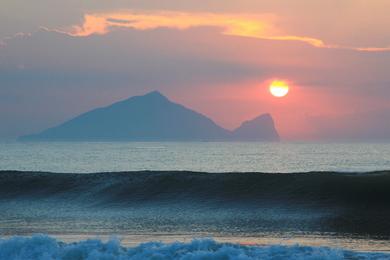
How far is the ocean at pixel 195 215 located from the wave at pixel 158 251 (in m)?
0.02

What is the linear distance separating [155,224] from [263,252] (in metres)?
8.91

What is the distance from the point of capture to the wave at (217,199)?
19.9 meters

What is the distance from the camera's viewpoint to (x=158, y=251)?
11.3m

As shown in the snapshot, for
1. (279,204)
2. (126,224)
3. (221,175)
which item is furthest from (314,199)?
(126,224)

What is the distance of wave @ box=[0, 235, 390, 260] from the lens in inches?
431

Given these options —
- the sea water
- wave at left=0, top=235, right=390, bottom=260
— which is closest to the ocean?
wave at left=0, top=235, right=390, bottom=260

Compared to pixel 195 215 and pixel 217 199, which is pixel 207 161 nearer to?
pixel 217 199

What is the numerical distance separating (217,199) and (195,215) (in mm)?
3483

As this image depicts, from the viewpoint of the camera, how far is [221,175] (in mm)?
28625

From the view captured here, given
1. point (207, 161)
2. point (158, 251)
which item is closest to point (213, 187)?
point (158, 251)

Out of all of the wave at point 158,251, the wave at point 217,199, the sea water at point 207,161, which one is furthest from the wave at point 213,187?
the sea water at point 207,161

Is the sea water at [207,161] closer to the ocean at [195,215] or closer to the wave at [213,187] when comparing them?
the wave at [213,187]

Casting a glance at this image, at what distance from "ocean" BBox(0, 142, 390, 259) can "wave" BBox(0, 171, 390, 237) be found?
0.04 m

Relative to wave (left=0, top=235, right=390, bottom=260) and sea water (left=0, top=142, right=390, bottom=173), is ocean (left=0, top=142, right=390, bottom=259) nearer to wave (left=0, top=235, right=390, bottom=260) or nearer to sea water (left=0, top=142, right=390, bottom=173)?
wave (left=0, top=235, right=390, bottom=260)
